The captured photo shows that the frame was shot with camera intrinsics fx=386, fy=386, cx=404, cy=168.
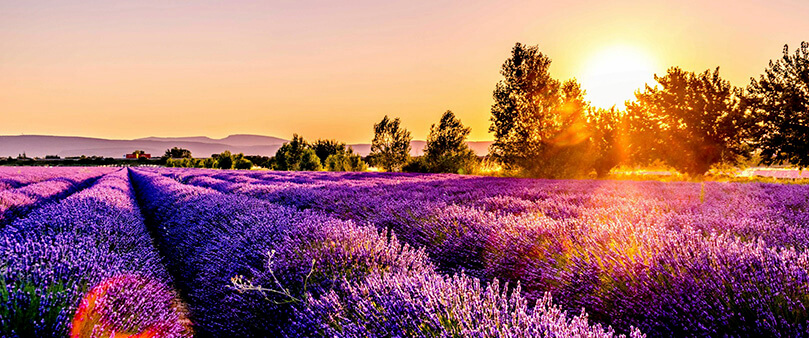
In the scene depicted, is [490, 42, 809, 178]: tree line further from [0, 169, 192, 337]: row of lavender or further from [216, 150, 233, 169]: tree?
[216, 150, 233, 169]: tree

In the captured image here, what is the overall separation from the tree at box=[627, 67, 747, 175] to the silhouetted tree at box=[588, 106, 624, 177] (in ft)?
9.14

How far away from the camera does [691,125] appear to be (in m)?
24.5

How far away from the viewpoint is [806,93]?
718 inches

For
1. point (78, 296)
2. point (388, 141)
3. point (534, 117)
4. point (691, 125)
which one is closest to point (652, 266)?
point (78, 296)

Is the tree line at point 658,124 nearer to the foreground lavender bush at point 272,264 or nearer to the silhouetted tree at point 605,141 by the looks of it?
the silhouetted tree at point 605,141

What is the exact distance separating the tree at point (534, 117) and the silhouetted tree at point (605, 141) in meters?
2.59

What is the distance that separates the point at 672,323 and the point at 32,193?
1135 cm

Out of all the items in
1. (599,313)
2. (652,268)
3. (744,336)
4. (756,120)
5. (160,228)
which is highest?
(756,120)

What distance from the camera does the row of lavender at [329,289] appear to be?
1274mm

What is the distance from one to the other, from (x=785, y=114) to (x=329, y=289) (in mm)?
25050

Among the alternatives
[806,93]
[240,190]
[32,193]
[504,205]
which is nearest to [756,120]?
[806,93]

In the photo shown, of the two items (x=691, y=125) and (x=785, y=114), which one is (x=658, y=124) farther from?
(x=785, y=114)

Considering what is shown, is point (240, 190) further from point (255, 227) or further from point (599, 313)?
point (599, 313)

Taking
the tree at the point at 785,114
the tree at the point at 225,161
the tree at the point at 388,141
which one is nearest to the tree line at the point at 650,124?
the tree at the point at 785,114
